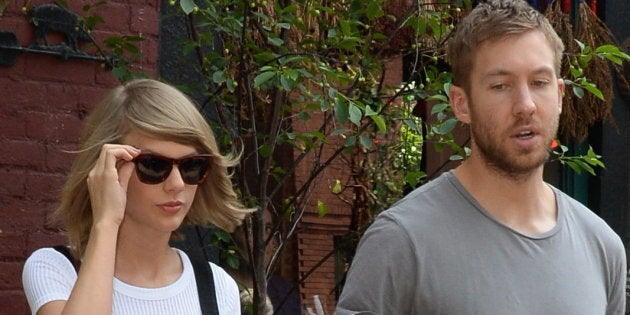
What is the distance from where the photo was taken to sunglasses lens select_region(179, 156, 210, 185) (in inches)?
128

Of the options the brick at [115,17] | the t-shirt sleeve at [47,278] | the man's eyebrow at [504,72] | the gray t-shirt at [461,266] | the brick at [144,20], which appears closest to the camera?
the gray t-shirt at [461,266]

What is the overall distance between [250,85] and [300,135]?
0.25 m

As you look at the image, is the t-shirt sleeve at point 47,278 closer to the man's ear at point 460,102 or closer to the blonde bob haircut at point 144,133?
the blonde bob haircut at point 144,133

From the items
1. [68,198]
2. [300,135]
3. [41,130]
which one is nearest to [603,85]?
[300,135]

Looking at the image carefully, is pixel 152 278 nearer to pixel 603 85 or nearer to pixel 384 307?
pixel 384 307

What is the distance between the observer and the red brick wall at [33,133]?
495 cm

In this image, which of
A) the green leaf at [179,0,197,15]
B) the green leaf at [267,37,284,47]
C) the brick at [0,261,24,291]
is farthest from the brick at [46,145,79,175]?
the green leaf at [179,0,197,15]

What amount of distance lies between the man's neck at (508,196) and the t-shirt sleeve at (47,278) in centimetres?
95

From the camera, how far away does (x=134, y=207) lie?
3.25m

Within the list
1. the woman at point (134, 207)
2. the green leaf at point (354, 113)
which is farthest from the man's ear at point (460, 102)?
the green leaf at point (354, 113)

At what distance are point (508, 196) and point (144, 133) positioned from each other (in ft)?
3.00

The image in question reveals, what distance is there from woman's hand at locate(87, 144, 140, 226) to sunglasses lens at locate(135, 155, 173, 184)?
0.8 inches

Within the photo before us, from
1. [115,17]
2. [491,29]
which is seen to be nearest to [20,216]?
[115,17]

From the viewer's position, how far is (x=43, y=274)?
10.3 ft
